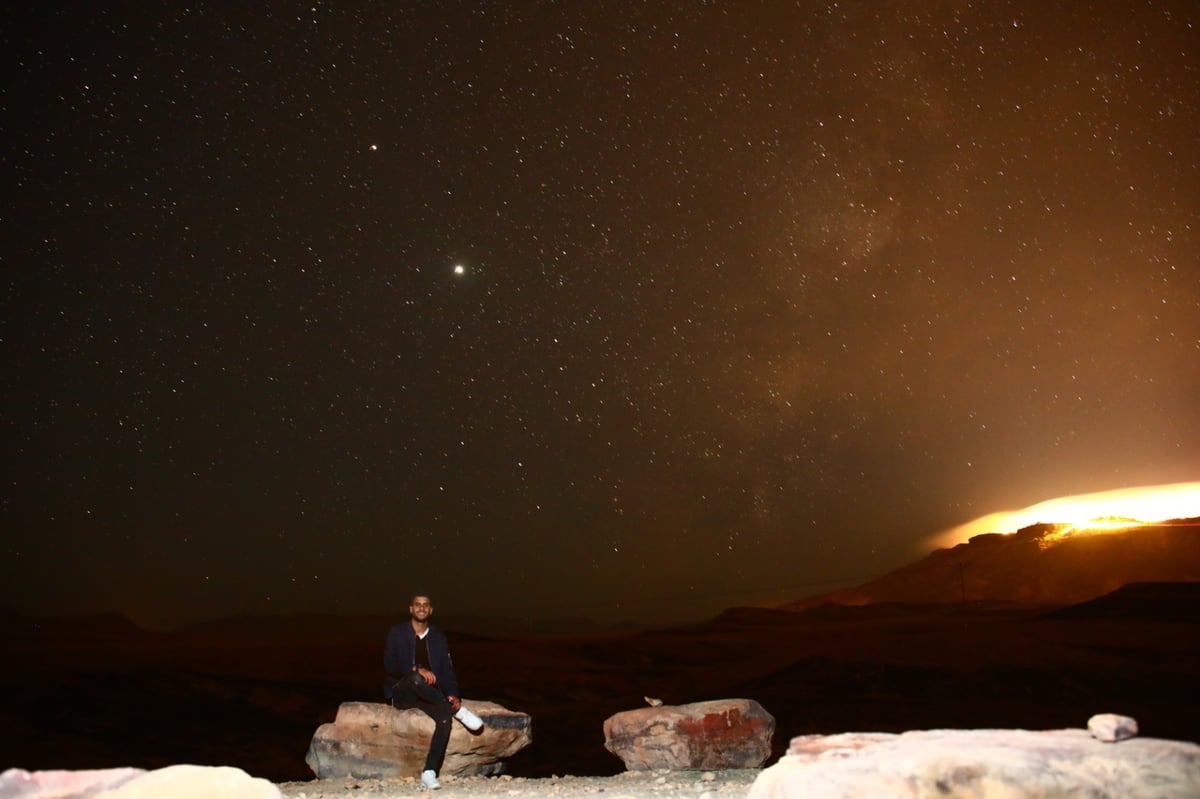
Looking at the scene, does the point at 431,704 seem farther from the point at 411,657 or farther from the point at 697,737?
the point at 697,737

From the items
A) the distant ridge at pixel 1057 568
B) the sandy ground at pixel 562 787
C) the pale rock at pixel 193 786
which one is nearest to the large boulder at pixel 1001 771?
the sandy ground at pixel 562 787

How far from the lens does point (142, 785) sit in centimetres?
613

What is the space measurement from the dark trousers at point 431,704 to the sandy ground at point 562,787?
1.29 feet

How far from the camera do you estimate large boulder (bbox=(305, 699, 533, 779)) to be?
10.6 m

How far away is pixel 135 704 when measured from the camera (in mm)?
35906

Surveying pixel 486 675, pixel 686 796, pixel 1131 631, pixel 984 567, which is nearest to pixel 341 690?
pixel 486 675

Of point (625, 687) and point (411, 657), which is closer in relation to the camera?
point (411, 657)

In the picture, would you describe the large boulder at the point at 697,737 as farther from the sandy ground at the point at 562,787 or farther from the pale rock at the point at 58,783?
the pale rock at the point at 58,783

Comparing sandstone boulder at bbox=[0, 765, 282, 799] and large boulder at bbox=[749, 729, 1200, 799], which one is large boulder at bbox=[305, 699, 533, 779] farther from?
large boulder at bbox=[749, 729, 1200, 799]

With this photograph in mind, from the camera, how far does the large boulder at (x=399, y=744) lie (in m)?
10.6

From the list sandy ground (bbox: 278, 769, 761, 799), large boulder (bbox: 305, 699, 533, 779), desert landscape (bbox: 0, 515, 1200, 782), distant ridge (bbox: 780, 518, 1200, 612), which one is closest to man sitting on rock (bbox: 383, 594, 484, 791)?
sandy ground (bbox: 278, 769, 761, 799)

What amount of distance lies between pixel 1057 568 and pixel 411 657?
111693 millimetres

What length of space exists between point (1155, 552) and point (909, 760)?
380 feet

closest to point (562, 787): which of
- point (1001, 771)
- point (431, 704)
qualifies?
point (431, 704)
